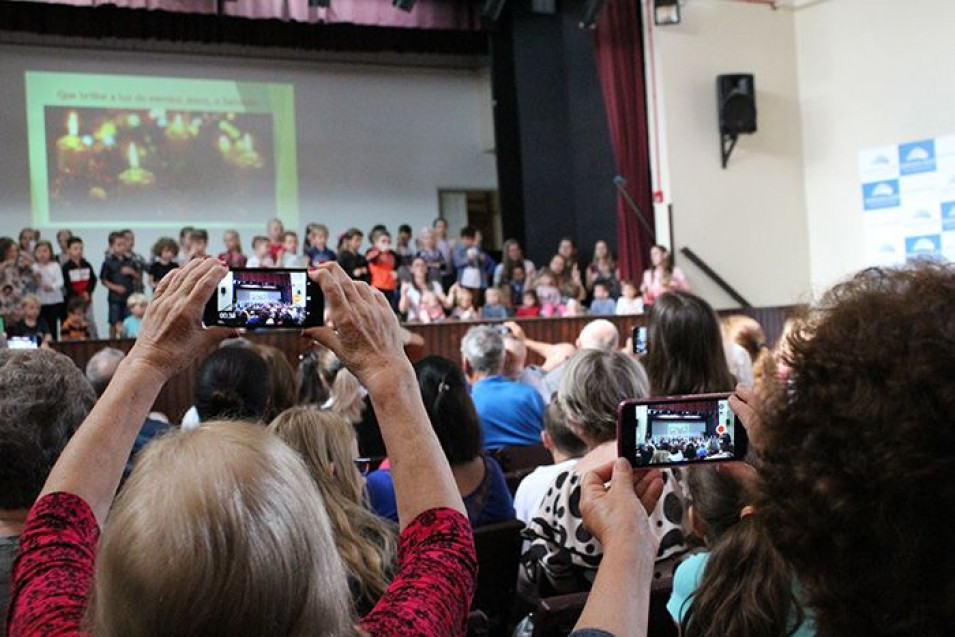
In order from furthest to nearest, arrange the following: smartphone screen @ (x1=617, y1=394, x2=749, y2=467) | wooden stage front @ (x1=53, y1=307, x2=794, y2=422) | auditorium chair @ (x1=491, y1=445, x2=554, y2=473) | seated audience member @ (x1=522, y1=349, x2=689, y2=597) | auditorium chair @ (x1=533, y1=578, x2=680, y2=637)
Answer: wooden stage front @ (x1=53, y1=307, x2=794, y2=422) → auditorium chair @ (x1=491, y1=445, x2=554, y2=473) → seated audience member @ (x1=522, y1=349, x2=689, y2=597) → auditorium chair @ (x1=533, y1=578, x2=680, y2=637) → smartphone screen @ (x1=617, y1=394, x2=749, y2=467)

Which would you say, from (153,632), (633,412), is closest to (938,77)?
(633,412)

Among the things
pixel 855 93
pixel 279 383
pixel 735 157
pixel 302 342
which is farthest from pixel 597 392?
pixel 855 93

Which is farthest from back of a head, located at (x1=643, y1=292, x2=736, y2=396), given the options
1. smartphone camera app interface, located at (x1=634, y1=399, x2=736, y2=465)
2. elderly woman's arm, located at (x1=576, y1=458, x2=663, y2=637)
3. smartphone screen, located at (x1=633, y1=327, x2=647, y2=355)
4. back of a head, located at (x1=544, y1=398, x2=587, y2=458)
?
elderly woman's arm, located at (x1=576, y1=458, x2=663, y2=637)

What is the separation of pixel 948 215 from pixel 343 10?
18.1ft

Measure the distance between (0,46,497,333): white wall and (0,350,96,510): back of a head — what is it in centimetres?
920

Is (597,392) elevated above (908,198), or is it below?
below

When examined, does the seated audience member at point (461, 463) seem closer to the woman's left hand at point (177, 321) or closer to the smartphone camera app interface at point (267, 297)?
the smartphone camera app interface at point (267, 297)

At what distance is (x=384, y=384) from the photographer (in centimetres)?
109

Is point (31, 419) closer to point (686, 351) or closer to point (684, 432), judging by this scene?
point (684, 432)

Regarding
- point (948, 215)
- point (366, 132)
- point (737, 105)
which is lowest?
point (948, 215)

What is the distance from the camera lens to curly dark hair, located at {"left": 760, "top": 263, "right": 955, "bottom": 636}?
0.62 m

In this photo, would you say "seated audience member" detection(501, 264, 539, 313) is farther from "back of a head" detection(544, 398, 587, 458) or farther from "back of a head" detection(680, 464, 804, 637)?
"back of a head" detection(680, 464, 804, 637)

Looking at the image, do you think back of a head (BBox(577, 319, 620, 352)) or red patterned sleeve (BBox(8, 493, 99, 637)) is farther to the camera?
back of a head (BBox(577, 319, 620, 352))

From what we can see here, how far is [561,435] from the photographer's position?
243 centimetres
